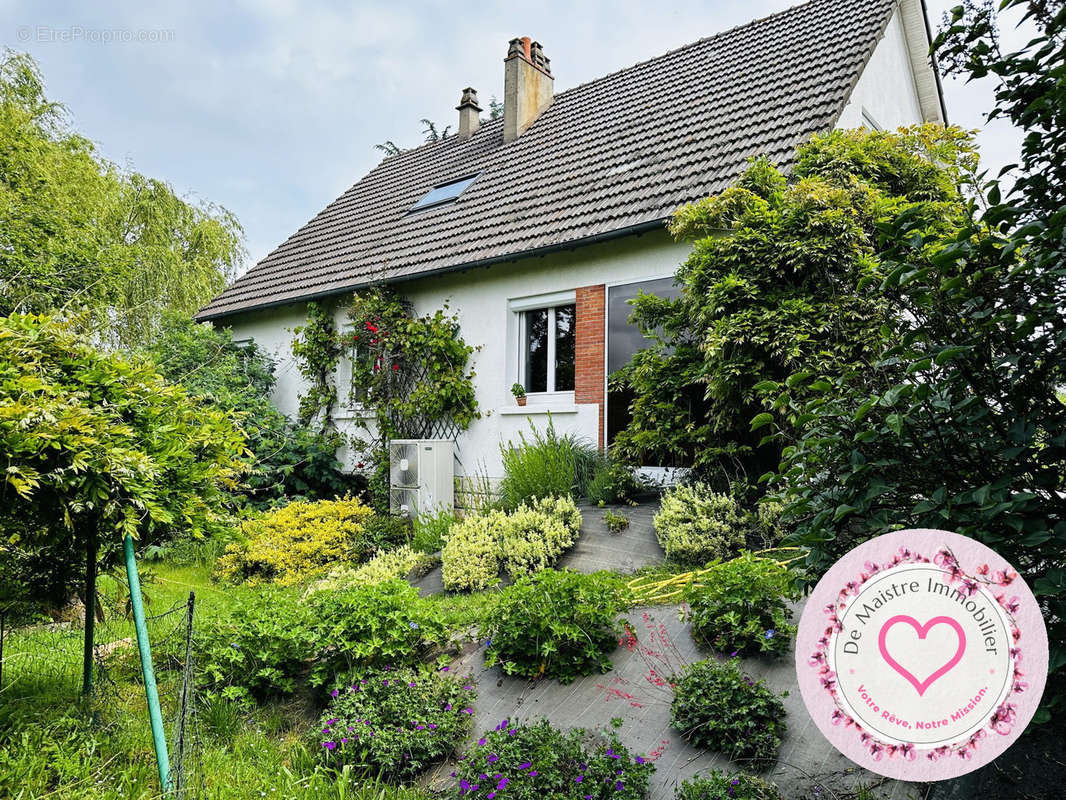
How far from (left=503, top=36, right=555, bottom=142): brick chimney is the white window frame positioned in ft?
16.4

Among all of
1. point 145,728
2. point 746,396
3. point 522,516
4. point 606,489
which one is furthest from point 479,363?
point 145,728

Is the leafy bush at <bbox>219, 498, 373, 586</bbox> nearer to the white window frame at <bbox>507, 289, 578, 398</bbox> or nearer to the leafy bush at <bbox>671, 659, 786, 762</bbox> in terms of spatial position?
the white window frame at <bbox>507, 289, 578, 398</bbox>

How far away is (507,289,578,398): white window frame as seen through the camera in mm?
8805

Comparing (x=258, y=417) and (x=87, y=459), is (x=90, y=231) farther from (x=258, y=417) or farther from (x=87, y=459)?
(x=87, y=459)

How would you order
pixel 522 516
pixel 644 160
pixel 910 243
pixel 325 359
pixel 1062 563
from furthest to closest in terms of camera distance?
pixel 325 359 < pixel 644 160 < pixel 522 516 < pixel 910 243 < pixel 1062 563

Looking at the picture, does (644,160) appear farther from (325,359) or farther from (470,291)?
(325,359)

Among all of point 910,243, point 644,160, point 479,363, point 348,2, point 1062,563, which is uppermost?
point 348,2

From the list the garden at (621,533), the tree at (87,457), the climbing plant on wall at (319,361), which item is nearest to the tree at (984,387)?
the garden at (621,533)

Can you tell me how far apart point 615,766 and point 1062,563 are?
183 centimetres

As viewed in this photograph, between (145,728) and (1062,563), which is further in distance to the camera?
(145,728)

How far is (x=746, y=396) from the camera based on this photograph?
5723 mm

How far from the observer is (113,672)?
403cm

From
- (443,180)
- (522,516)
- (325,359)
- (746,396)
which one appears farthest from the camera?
(443,180)

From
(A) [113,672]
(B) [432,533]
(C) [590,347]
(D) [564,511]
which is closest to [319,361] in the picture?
(B) [432,533]
